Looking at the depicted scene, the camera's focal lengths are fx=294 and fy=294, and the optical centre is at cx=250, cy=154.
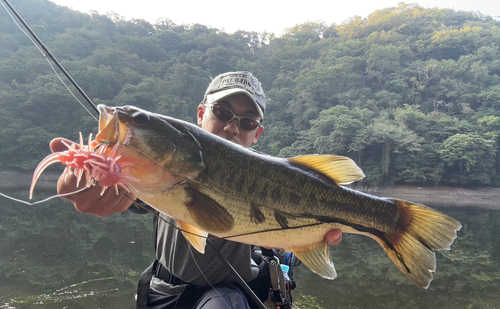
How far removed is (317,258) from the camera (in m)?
1.81

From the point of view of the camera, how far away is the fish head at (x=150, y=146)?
134 centimetres

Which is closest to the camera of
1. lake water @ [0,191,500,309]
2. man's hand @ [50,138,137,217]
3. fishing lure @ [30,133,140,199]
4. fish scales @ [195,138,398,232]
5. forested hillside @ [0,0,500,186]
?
fishing lure @ [30,133,140,199]

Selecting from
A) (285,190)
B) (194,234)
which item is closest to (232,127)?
(285,190)

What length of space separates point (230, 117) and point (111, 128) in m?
1.70

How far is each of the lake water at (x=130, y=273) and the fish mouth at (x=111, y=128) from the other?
18.5 ft

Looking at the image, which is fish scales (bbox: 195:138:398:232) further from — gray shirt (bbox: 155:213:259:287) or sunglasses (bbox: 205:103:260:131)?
sunglasses (bbox: 205:103:260:131)

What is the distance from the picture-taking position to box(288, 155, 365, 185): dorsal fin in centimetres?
179

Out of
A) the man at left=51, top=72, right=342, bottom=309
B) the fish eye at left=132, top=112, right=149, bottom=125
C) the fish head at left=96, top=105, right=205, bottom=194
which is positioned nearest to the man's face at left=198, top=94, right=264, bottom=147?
the man at left=51, top=72, right=342, bottom=309

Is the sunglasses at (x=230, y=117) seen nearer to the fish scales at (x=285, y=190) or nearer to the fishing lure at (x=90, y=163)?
the fish scales at (x=285, y=190)

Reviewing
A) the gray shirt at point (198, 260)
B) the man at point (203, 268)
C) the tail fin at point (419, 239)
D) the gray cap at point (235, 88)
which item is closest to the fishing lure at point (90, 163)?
the man at point (203, 268)

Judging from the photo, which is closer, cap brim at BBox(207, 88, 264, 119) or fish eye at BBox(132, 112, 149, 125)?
fish eye at BBox(132, 112, 149, 125)

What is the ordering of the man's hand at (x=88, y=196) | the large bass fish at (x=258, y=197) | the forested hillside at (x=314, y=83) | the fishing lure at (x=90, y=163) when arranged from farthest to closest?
the forested hillside at (x=314, y=83)
the man's hand at (x=88, y=196)
the large bass fish at (x=258, y=197)
the fishing lure at (x=90, y=163)

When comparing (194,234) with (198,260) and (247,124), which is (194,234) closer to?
(198,260)

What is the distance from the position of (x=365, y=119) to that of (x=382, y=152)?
18.6 feet
